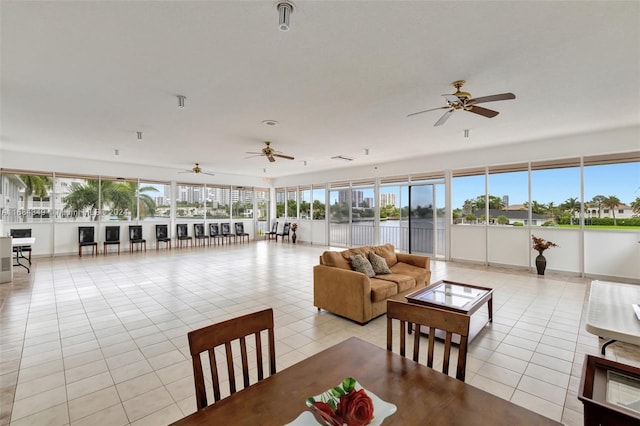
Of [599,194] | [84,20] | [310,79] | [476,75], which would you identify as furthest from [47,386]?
[599,194]

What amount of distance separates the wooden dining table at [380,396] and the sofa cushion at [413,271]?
3124mm

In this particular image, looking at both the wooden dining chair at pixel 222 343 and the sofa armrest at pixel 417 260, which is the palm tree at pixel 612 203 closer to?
the sofa armrest at pixel 417 260

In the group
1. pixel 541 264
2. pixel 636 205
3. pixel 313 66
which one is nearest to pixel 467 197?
pixel 541 264

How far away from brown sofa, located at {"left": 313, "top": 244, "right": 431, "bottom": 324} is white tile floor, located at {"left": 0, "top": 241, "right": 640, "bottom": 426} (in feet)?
0.50

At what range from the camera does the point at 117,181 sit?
9.41 m

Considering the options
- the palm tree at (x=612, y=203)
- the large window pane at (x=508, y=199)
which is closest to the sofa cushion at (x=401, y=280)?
the large window pane at (x=508, y=199)

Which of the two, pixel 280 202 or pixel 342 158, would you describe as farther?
pixel 280 202

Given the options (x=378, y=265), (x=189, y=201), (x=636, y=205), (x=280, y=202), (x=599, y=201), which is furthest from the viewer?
(x=280, y=202)

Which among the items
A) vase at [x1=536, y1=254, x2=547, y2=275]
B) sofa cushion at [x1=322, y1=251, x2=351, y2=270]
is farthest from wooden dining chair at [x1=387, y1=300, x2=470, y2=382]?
vase at [x1=536, y1=254, x2=547, y2=275]

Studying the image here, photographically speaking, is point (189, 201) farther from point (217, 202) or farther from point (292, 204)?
point (292, 204)

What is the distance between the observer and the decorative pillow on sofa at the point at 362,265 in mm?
4125

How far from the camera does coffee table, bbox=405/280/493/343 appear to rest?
3.14m

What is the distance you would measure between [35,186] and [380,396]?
1089 centimetres

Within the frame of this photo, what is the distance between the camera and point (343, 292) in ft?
12.2
